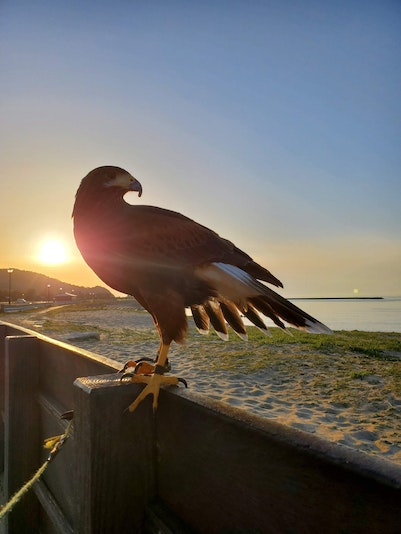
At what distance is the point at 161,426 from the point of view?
1.47 metres

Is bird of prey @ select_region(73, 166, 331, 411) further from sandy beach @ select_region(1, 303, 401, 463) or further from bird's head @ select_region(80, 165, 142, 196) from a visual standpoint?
sandy beach @ select_region(1, 303, 401, 463)

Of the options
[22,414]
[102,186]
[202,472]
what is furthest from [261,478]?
[22,414]

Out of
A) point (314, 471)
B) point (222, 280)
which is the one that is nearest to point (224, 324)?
point (222, 280)

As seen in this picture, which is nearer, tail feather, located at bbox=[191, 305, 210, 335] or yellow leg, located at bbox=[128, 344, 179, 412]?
yellow leg, located at bbox=[128, 344, 179, 412]

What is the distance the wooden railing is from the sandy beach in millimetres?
4843

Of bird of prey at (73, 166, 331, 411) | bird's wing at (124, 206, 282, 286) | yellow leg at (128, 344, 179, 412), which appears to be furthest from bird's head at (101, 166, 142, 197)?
yellow leg at (128, 344, 179, 412)

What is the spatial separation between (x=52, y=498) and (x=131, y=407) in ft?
6.15

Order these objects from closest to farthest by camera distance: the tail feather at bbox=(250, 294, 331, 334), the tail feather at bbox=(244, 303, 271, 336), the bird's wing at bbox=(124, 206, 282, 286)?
the bird's wing at bbox=(124, 206, 282, 286), the tail feather at bbox=(250, 294, 331, 334), the tail feather at bbox=(244, 303, 271, 336)

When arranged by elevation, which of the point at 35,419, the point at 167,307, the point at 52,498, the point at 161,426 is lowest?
the point at 52,498

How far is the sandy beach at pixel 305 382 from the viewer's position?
6.39 metres

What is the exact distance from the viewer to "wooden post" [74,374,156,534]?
4.83 feet

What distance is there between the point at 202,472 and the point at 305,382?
8744mm

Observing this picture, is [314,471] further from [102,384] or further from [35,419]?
[35,419]

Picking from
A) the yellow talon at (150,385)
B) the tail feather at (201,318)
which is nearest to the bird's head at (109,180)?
the tail feather at (201,318)
